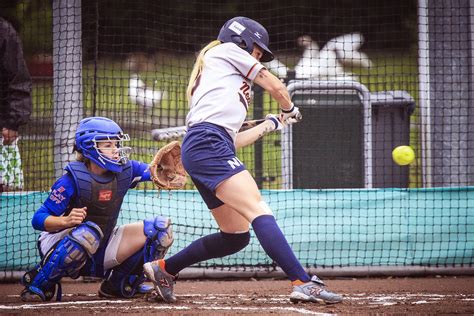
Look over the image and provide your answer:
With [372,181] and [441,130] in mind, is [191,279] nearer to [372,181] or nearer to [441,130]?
[372,181]

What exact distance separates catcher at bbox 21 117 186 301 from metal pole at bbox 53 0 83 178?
1.69 m

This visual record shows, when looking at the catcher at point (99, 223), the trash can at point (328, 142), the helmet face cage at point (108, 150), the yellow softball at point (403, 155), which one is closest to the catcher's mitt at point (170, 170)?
the catcher at point (99, 223)

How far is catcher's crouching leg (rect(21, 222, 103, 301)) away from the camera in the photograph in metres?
5.47

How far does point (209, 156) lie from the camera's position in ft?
16.6

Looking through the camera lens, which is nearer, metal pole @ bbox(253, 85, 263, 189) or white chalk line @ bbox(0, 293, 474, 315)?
white chalk line @ bbox(0, 293, 474, 315)

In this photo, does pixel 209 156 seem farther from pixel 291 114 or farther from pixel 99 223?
pixel 99 223

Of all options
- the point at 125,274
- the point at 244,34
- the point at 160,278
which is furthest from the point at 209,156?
the point at 125,274

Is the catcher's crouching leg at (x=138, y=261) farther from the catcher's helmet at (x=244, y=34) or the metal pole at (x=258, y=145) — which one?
the metal pole at (x=258, y=145)

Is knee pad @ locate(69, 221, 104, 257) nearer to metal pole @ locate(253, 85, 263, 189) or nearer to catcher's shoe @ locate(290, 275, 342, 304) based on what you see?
catcher's shoe @ locate(290, 275, 342, 304)

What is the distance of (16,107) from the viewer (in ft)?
24.6

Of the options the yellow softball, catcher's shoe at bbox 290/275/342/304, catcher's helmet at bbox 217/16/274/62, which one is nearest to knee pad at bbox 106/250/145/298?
catcher's shoe at bbox 290/275/342/304

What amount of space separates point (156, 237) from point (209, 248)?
471 mm

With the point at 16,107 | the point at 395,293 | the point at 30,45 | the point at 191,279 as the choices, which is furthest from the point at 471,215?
the point at 30,45

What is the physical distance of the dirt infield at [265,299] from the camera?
195 inches
